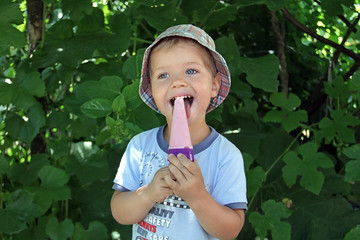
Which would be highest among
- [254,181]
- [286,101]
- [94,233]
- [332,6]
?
[332,6]

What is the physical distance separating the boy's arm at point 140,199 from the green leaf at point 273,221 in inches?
32.9

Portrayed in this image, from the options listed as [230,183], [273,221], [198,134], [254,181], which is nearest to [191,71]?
[198,134]

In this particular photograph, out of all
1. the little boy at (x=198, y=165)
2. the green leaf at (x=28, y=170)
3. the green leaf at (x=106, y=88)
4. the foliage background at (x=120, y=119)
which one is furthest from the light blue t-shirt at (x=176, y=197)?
the green leaf at (x=28, y=170)

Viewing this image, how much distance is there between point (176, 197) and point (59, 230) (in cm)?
94

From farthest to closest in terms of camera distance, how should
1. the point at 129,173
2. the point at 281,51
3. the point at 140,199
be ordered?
1. the point at 281,51
2. the point at 129,173
3. the point at 140,199

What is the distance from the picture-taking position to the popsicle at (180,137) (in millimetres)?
959

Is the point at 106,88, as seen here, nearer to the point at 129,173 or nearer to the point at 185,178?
the point at 129,173

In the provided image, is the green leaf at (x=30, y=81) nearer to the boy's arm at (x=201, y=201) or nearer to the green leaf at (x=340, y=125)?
the boy's arm at (x=201, y=201)

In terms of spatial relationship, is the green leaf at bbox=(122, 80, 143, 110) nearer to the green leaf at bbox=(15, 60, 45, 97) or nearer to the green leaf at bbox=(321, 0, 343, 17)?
the green leaf at bbox=(15, 60, 45, 97)

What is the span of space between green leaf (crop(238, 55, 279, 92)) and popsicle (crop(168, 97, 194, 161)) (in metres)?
0.81

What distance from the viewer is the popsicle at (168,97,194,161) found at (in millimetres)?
959

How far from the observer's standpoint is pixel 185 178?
3.12 feet

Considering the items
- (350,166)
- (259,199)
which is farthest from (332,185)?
(350,166)

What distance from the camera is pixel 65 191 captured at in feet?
6.15
